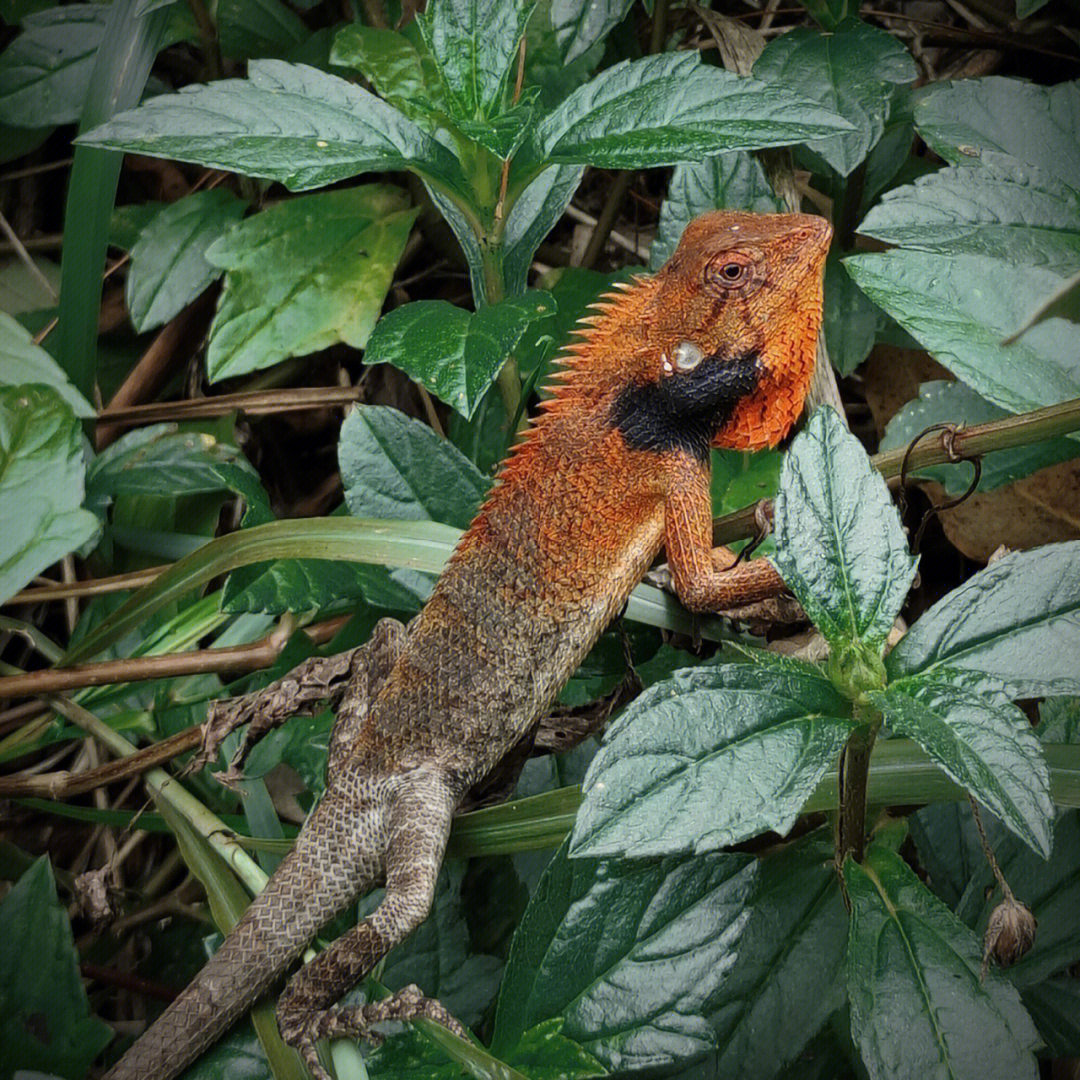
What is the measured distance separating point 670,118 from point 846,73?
60 centimetres

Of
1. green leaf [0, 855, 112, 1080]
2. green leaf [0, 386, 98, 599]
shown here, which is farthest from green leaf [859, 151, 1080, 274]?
green leaf [0, 855, 112, 1080]

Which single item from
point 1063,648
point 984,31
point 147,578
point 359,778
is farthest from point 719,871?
point 984,31

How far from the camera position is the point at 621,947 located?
1.82 m

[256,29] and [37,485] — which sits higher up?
[256,29]

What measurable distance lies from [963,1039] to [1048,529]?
4.29 feet

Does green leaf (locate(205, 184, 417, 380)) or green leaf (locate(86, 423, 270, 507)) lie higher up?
green leaf (locate(205, 184, 417, 380))

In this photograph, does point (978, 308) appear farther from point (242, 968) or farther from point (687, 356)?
point (242, 968)

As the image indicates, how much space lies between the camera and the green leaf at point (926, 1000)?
1582mm

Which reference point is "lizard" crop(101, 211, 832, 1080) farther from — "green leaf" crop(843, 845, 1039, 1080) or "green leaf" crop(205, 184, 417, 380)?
"green leaf" crop(843, 845, 1039, 1080)

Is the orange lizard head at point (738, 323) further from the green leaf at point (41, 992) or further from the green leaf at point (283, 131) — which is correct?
the green leaf at point (41, 992)

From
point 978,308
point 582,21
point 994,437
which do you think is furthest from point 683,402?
point 582,21

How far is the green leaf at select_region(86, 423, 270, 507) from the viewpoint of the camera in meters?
2.80

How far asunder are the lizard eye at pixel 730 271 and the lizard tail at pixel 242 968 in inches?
57.1

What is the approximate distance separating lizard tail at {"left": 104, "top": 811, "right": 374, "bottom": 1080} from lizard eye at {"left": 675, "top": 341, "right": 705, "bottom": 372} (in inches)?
50.7
